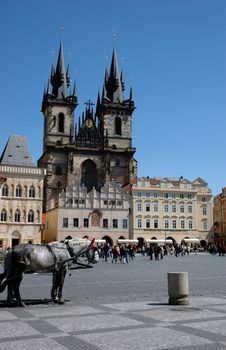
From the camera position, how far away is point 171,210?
220 feet

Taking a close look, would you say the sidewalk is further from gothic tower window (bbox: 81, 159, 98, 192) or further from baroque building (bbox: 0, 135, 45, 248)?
gothic tower window (bbox: 81, 159, 98, 192)

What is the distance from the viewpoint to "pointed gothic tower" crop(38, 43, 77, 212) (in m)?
68.0

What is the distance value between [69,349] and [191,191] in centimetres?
6433

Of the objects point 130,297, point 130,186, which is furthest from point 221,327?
point 130,186

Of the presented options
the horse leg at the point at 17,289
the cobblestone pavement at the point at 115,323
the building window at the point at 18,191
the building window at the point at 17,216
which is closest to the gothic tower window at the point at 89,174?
the building window at the point at 18,191

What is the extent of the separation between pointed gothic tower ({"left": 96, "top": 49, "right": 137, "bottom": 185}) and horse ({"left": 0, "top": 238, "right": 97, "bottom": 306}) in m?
60.4

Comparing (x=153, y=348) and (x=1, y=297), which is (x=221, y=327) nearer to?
(x=153, y=348)

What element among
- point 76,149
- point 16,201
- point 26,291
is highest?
point 76,149

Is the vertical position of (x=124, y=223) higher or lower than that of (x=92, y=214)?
lower

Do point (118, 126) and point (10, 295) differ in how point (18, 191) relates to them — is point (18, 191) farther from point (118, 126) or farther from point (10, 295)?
point (10, 295)

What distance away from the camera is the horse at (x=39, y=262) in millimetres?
8539

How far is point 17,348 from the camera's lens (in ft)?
16.4

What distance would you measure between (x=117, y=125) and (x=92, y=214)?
20.9 metres

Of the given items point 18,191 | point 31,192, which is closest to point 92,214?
point 31,192
